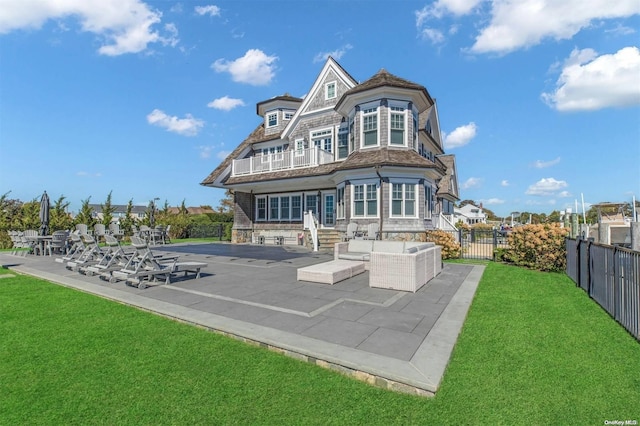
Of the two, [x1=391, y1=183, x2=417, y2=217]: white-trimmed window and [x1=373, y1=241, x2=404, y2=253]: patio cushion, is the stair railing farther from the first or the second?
[x1=373, y1=241, x2=404, y2=253]: patio cushion

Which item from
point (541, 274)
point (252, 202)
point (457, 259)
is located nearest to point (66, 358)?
point (541, 274)

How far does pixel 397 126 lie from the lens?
16.0m

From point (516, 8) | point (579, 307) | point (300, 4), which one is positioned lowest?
point (579, 307)

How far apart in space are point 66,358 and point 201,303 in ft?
7.90

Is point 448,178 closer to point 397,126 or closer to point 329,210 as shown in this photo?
point 329,210

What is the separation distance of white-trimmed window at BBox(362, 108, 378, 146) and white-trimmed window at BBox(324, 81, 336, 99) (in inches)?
165

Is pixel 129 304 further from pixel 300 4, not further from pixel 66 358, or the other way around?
pixel 300 4

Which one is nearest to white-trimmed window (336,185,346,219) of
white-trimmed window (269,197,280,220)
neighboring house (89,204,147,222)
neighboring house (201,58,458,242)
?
neighboring house (201,58,458,242)

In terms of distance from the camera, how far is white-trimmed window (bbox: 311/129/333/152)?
19.8 meters

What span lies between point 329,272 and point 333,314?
8.44 feet

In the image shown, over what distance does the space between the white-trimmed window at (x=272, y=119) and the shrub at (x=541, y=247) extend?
17856mm

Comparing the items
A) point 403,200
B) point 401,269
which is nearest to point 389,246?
point 401,269

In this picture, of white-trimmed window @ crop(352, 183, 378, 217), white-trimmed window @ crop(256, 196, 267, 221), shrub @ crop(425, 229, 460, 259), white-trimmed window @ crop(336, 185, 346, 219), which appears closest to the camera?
shrub @ crop(425, 229, 460, 259)

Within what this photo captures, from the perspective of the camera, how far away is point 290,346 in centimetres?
384
